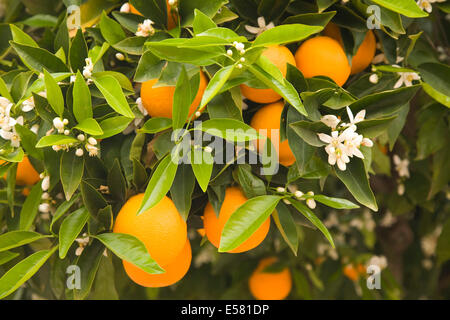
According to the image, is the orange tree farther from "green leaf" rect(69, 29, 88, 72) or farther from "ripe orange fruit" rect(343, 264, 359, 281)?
"ripe orange fruit" rect(343, 264, 359, 281)

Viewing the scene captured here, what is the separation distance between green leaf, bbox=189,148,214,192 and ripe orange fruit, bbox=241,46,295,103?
0.42 ft

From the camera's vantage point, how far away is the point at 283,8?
2.38 feet

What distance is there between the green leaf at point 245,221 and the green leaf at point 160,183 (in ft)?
0.31

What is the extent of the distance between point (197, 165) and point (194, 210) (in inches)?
5.9

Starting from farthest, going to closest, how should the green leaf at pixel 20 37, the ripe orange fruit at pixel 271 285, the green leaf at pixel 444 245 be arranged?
the ripe orange fruit at pixel 271 285
the green leaf at pixel 444 245
the green leaf at pixel 20 37

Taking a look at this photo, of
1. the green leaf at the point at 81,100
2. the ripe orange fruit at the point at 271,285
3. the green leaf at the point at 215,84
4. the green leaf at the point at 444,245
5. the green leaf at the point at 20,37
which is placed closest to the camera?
the green leaf at the point at 215,84

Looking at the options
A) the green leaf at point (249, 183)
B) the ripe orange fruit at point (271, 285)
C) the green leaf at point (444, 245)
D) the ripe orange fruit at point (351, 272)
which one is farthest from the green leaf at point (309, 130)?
the ripe orange fruit at point (351, 272)

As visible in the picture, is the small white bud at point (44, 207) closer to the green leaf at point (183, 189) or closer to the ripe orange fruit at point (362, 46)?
the green leaf at point (183, 189)

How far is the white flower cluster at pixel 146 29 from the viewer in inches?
27.2

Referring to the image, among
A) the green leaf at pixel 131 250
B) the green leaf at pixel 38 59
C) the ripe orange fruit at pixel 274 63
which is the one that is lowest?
the green leaf at pixel 131 250

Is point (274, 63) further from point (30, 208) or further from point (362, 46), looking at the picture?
point (30, 208)

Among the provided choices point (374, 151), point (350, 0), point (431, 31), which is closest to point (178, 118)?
point (350, 0)

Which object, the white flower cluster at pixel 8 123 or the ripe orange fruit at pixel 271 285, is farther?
the ripe orange fruit at pixel 271 285

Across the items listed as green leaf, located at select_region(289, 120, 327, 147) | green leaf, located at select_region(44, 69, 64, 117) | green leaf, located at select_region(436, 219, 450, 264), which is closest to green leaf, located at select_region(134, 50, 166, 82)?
green leaf, located at select_region(44, 69, 64, 117)
